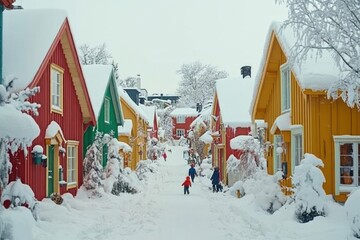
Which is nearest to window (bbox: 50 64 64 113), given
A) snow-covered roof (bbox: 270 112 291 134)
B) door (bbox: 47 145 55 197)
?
door (bbox: 47 145 55 197)

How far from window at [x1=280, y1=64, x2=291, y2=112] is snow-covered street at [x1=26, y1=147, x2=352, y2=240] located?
11.9ft

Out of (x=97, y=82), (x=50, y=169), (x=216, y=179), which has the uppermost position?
(x=97, y=82)

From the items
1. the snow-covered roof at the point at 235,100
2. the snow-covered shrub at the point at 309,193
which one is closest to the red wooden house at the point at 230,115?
the snow-covered roof at the point at 235,100

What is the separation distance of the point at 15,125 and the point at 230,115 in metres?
22.3

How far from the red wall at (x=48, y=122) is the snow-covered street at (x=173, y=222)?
769 millimetres

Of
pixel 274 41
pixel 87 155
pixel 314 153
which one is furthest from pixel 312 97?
pixel 87 155

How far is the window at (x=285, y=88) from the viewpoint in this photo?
18109mm

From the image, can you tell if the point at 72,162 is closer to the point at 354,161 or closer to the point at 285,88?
the point at 285,88

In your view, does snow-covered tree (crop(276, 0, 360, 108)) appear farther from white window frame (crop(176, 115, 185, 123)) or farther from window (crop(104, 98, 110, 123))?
white window frame (crop(176, 115, 185, 123))

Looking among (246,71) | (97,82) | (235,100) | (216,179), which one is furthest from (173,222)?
(246,71)

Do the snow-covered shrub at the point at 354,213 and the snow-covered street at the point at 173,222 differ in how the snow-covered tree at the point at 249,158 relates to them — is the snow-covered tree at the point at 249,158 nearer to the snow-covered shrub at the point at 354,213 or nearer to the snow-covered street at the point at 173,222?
the snow-covered street at the point at 173,222

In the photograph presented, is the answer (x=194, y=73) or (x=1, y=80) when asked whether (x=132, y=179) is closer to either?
(x=1, y=80)

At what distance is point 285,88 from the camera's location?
60.5 feet

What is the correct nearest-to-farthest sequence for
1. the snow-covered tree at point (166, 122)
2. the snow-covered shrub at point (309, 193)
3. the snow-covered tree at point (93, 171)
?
the snow-covered shrub at point (309, 193)
the snow-covered tree at point (93, 171)
the snow-covered tree at point (166, 122)
